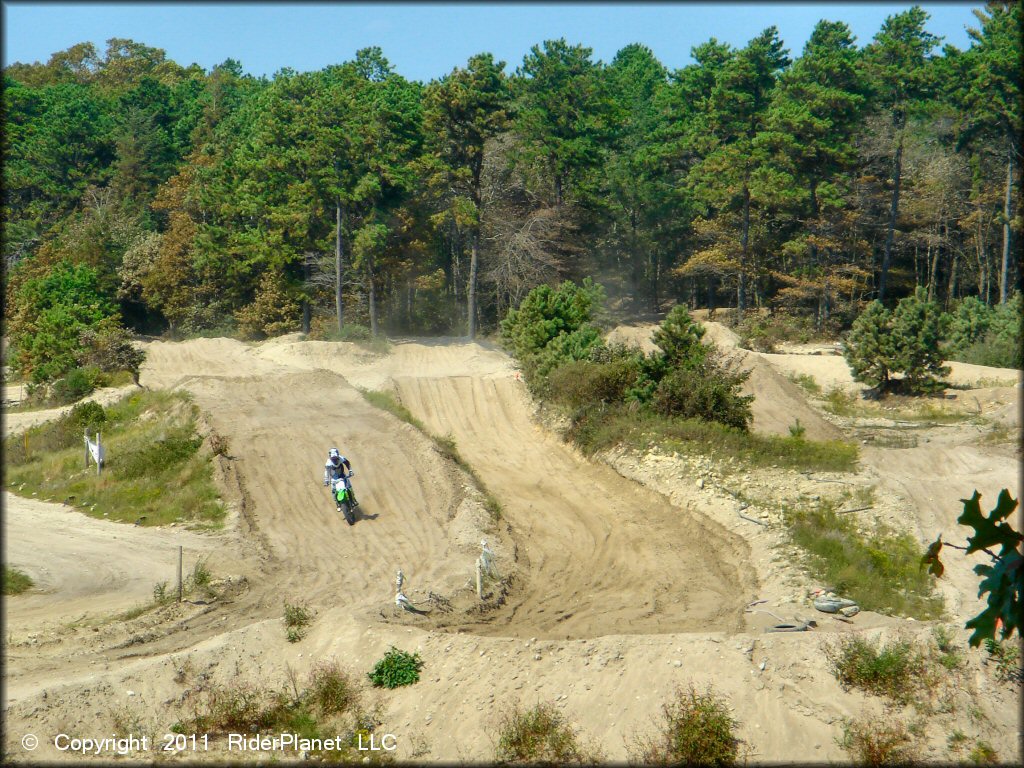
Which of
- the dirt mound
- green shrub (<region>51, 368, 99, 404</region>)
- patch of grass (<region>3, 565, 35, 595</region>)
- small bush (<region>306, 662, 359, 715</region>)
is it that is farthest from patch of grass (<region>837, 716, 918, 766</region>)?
green shrub (<region>51, 368, 99, 404</region>)

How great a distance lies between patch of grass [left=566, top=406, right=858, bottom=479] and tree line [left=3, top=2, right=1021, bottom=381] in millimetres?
18239

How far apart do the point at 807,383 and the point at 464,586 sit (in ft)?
84.0

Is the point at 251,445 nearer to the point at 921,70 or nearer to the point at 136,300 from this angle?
the point at 136,300

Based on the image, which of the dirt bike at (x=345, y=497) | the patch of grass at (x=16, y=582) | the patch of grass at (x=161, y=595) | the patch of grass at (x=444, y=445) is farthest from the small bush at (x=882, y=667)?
the patch of grass at (x=16, y=582)

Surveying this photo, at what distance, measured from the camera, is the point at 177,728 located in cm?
1077

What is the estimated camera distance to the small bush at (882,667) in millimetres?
11211

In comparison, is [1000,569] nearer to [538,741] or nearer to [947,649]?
[538,741]

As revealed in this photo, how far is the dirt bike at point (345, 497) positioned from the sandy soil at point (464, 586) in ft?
1.28

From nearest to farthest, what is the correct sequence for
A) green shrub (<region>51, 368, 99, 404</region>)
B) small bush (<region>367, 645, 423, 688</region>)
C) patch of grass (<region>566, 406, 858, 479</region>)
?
small bush (<region>367, 645, 423, 688</region>)
patch of grass (<region>566, 406, 858, 479</region>)
green shrub (<region>51, 368, 99, 404</region>)

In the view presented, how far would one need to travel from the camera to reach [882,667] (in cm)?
1139

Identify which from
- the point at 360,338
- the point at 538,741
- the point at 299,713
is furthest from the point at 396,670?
the point at 360,338

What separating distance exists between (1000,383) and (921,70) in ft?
71.6

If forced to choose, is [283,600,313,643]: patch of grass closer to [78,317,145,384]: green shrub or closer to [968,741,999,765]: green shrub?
[968,741,999,765]: green shrub

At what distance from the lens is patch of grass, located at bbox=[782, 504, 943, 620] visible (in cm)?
1442
